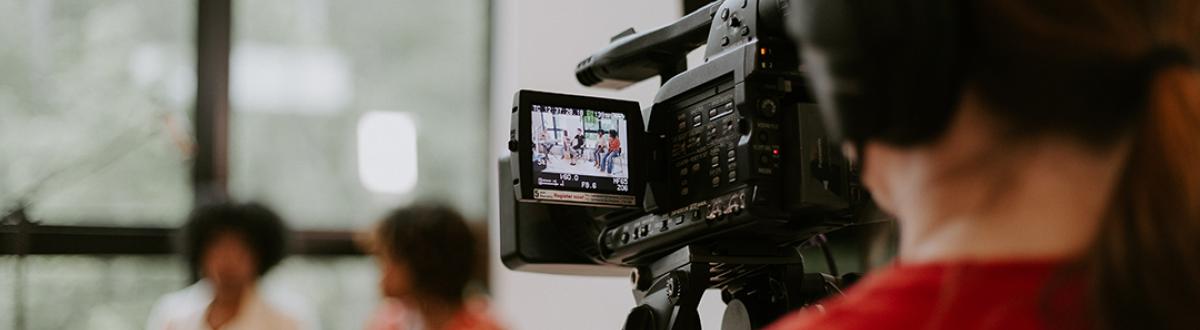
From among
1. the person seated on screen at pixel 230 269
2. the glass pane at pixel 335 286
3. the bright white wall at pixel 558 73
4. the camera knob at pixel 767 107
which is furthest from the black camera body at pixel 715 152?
the glass pane at pixel 335 286

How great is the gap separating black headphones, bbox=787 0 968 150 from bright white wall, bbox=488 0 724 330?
10.6 feet

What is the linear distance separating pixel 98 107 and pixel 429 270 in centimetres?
192

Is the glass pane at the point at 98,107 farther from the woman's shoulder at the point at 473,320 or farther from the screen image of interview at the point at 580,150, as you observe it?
the screen image of interview at the point at 580,150

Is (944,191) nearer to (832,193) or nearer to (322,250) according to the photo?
(832,193)

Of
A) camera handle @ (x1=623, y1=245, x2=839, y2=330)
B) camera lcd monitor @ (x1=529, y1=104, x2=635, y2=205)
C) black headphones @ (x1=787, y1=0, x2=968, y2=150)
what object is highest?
black headphones @ (x1=787, y1=0, x2=968, y2=150)

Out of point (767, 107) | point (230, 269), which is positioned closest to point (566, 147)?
point (767, 107)

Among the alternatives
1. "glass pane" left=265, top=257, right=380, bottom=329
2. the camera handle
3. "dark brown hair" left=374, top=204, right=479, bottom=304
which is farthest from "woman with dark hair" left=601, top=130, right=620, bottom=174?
"glass pane" left=265, top=257, right=380, bottom=329

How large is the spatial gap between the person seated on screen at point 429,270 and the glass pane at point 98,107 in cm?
138

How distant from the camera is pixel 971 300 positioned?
2.14ft

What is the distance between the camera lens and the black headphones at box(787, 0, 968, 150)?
68cm

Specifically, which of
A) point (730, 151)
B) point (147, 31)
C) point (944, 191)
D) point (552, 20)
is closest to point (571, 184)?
point (730, 151)

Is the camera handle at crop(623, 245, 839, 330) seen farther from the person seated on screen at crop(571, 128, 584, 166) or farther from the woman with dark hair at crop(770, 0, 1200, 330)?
the woman with dark hair at crop(770, 0, 1200, 330)

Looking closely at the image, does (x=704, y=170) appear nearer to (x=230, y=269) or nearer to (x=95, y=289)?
(x=230, y=269)

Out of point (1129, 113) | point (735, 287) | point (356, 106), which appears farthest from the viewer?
point (356, 106)
